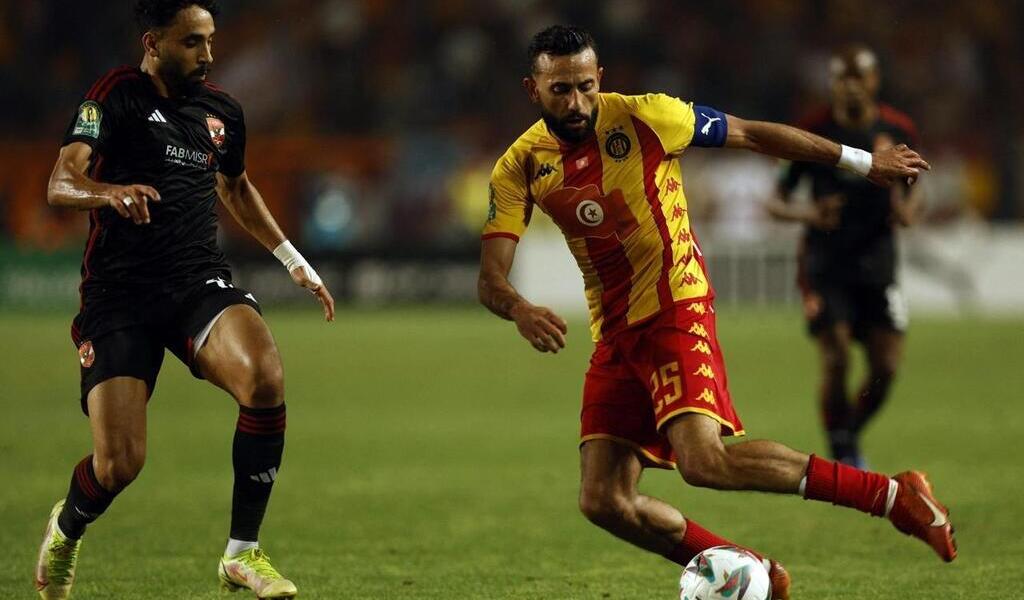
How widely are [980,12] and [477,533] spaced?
21.5 meters

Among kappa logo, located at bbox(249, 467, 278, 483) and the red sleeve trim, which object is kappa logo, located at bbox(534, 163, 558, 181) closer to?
the red sleeve trim

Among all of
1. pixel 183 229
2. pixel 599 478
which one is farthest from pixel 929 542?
pixel 183 229

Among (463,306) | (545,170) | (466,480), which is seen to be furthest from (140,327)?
(463,306)

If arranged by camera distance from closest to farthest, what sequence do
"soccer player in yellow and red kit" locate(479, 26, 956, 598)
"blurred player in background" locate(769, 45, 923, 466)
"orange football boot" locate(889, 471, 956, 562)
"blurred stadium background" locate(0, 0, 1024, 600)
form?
1. "orange football boot" locate(889, 471, 956, 562)
2. "soccer player in yellow and red kit" locate(479, 26, 956, 598)
3. "blurred stadium background" locate(0, 0, 1024, 600)
4. "blurred player in background" locate(769, 45, 923, 466)

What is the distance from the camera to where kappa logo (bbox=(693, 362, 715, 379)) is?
224 inches

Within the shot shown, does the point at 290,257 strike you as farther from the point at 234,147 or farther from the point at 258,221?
the point at 234,147

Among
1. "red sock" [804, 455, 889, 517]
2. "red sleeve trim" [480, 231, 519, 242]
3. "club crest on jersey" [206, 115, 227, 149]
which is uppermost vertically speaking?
"club crest on jersey" [206, 115, 227, 149]

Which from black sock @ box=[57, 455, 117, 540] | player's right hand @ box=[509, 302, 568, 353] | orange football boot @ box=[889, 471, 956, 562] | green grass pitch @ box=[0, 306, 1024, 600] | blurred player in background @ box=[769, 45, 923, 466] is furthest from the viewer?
blurred player in background @ box=[769, 45, 923, 466]

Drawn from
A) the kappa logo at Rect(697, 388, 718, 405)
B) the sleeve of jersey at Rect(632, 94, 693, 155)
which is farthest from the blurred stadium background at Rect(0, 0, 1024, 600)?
the sleeve of jersey at Rect(632, 94, 693, 155)

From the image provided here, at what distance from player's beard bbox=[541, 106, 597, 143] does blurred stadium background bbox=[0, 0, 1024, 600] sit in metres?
1.84

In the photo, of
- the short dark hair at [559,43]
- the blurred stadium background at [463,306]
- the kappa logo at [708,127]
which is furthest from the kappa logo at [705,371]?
the short dark hair at [559,43]

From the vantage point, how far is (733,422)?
5.70m

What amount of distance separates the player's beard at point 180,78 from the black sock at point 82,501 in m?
1.46

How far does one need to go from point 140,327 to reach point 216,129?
33.4 inches
